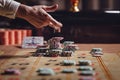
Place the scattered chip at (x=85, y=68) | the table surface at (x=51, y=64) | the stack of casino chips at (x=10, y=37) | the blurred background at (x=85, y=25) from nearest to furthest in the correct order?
the table surface at (x=51, y=64) < the scattered chip at (x=85, y=68) < the stack of casino chips at (x=10, y=37) < the blurred background at (x=85, y=25)

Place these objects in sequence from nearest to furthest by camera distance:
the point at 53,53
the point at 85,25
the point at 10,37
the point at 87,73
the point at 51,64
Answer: the point at 87,73, the point at 51,64, the point at 53,53, the point at 10,37, the point at 85,25

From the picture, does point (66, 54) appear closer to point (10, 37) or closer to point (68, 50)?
point (68, 50)

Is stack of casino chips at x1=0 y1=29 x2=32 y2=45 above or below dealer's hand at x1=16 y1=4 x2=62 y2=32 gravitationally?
below

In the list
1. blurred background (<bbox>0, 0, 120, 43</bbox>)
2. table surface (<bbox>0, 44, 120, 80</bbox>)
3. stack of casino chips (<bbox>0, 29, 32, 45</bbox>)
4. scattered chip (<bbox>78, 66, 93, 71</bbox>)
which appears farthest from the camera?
blurred background (<bbox>0, 0, 120, 43</bbox>)

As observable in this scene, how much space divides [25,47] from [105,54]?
0.70 meters

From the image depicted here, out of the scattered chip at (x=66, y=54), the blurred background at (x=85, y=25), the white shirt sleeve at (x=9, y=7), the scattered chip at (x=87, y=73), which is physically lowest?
the scattered chip at (x=87, y=73)

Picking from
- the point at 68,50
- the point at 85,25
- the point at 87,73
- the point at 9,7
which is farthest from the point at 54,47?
the point at 85,25

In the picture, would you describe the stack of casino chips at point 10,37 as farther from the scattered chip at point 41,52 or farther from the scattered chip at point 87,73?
the scattered chip at point 87,73

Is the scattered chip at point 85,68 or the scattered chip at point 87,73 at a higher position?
the scattered chip at point 85,68

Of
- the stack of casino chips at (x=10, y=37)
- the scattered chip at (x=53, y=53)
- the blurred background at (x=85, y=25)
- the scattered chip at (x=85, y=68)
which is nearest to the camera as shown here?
the scattered chip at (x=85, y=68)

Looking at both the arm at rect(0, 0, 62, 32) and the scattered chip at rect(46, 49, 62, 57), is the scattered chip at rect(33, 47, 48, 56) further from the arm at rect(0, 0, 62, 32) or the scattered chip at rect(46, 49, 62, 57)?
the arm at rect(0, 0, 62, 32)

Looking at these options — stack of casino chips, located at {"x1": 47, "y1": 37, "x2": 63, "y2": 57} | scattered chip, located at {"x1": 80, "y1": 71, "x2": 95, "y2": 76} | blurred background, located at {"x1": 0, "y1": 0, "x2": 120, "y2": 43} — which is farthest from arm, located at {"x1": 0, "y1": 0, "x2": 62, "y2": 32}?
blurred background, located at {"x1": 0, "y1": 0, "x2": 120, "y2": 43}

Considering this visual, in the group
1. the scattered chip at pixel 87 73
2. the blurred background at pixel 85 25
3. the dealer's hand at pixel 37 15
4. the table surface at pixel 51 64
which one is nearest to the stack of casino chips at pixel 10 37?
the table surface at pixel 51 64

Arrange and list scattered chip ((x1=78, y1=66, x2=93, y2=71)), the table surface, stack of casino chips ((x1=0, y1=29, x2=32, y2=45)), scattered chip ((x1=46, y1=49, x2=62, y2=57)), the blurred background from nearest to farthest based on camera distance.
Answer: the table surface → scattered chip ((x1=78, y1=66, x2=93, y2=71)) → scattered chip ((x1=46, y1=49, x2=62, y2=57)) → stack of casino chips ((x1=0, y1=29, x2=32, y2=45)) → the blurred background
